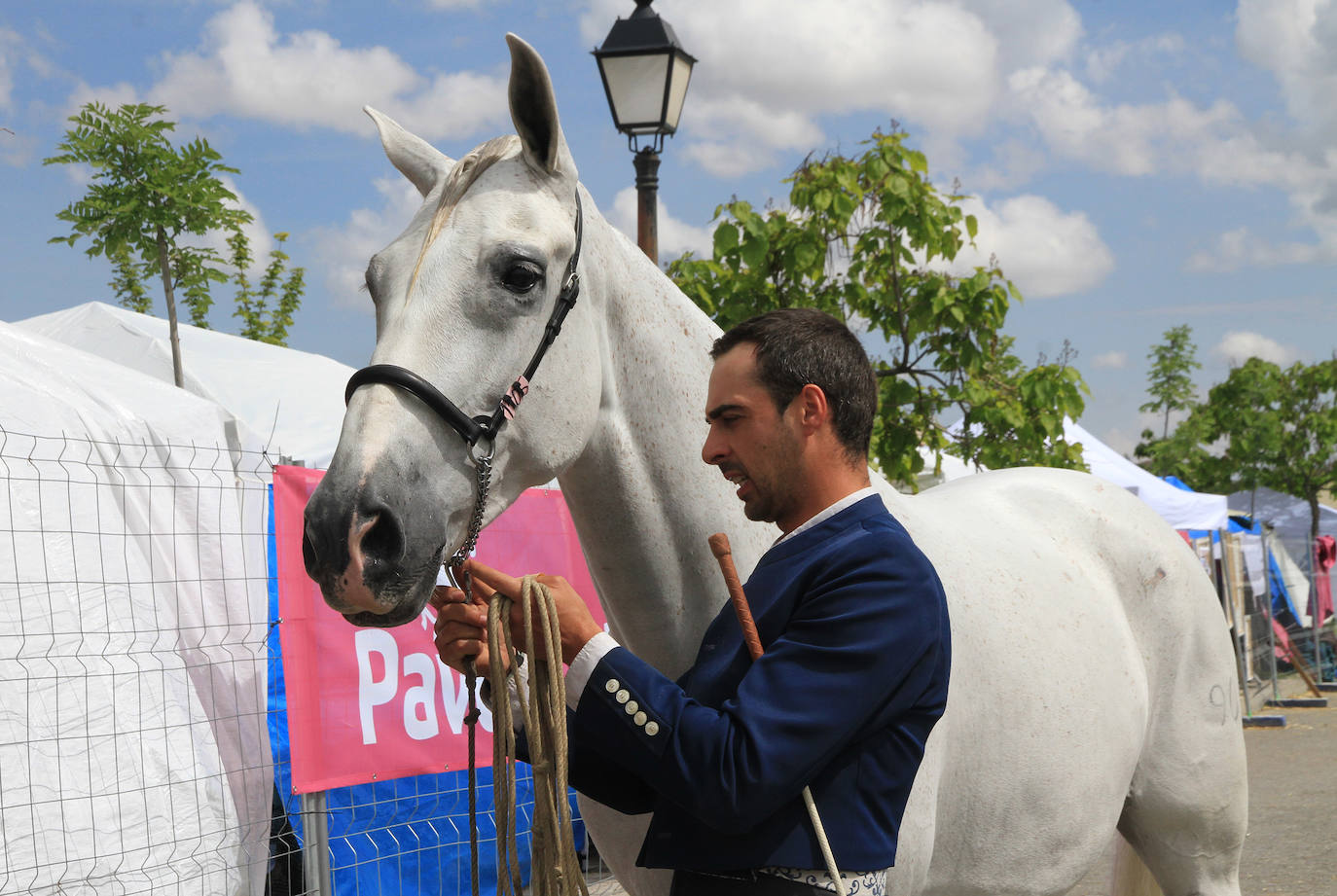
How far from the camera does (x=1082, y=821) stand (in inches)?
101

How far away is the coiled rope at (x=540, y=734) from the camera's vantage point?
156 cm

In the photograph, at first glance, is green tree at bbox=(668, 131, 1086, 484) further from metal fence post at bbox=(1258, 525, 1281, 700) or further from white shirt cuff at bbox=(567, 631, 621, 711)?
metal fence post at bbox=(1258, 525, 1281, 700)

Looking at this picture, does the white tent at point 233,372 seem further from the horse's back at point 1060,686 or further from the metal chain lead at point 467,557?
the metal chain lead at point 467,557

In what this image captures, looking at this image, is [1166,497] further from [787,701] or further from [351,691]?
[787,701]

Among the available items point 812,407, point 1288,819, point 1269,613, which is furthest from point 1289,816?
point 812,407

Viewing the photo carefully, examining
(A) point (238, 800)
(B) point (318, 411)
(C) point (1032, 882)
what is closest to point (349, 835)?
(A) point (238, 800)

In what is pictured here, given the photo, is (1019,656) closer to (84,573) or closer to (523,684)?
(523,684)

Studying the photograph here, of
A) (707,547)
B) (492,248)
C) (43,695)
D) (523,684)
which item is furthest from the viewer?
(43,695)

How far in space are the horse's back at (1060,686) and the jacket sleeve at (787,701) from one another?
2.48ft

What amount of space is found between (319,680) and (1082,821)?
2.83m

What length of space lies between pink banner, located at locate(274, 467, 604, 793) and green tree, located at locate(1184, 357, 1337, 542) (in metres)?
21.9

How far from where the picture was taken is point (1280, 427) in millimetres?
22531

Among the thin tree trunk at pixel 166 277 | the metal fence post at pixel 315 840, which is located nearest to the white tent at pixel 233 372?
the thin tree trunk at pixel 166 277

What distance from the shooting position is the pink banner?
410cm
